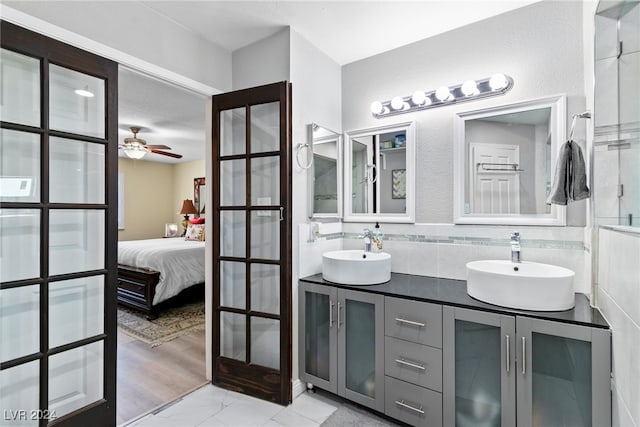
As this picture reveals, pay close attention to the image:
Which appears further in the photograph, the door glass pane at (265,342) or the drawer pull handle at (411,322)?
the door glass pane at (265,342)

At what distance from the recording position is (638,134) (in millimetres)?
997

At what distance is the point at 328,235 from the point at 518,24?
6.12ft

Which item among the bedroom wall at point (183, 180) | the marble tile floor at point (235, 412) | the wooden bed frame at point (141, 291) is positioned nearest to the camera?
the marble tile floor at point (235, 412)

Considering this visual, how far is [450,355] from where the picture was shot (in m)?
1.61

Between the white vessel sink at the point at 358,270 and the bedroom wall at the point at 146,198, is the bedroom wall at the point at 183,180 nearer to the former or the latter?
the bedroom wall at the point at 146,198

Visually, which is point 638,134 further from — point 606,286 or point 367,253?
point 367,253

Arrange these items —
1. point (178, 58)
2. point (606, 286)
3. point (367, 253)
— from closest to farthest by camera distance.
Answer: point (606, 286), point (178, 58), point (367, 253)

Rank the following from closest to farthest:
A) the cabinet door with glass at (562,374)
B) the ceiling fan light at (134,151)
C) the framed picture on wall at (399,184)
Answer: the cabinet door with glass at (562,374)
the framed picture on wall at (399,184)
the ceiling fan light at (134,151)

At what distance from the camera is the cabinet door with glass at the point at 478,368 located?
1460mm

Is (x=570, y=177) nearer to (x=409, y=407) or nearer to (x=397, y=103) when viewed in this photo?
(x=397, y=103)

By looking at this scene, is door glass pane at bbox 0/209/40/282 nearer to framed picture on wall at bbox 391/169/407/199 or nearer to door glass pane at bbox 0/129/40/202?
door glass pane at bbox 0/129/40/202

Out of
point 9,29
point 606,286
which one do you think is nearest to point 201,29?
point 9,29

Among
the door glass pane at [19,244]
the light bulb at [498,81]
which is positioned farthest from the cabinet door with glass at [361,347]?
the door glass pane at [19,244]

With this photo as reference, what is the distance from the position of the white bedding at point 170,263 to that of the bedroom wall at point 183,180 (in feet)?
9.24
